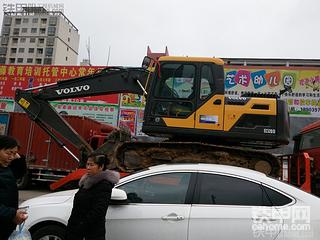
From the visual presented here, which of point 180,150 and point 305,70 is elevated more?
point 305,70

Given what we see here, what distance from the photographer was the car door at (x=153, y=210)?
14.2 feet

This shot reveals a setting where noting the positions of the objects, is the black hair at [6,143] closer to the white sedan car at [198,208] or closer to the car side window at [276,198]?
the white sedan car at [198,208]

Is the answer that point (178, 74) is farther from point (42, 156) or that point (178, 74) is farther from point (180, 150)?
point (42, 156)

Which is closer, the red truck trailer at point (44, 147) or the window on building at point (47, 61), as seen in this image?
the red truck trailer at point (44, 147)

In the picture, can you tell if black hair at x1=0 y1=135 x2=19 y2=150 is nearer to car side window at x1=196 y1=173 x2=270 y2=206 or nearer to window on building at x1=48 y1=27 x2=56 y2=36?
car side window at x1=196 y1=173 x2=270 y2=206

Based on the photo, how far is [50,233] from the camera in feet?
15.5

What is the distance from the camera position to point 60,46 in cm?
10669

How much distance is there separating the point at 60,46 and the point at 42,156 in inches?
3851

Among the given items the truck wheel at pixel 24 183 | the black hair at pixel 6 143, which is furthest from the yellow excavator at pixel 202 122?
the truck wheel at pixel 24 183

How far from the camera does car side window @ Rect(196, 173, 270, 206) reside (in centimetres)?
437

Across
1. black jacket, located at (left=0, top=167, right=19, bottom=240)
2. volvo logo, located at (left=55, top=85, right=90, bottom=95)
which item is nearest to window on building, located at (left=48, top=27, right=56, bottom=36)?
volvo logo, located at (left=55, top=85, right=90, bottom=95)

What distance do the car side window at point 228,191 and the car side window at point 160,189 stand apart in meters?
0.20

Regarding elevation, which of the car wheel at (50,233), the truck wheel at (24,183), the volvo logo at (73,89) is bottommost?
the car wheel at (50,233)

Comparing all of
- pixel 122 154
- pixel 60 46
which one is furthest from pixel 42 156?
pixel 60 46
